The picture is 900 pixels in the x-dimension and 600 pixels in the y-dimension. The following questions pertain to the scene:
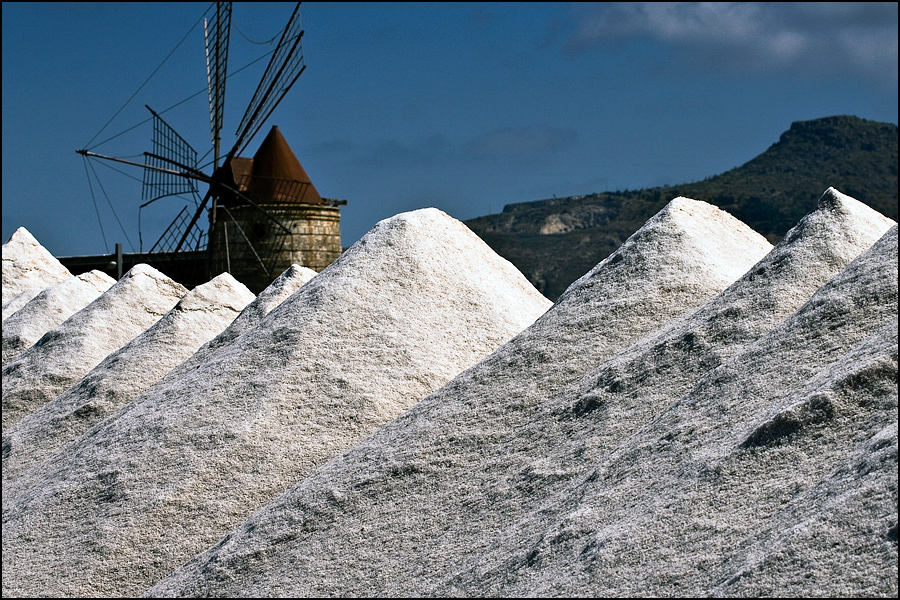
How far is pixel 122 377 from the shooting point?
9.57 m

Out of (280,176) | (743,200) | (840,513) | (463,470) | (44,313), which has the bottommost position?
(840,513)

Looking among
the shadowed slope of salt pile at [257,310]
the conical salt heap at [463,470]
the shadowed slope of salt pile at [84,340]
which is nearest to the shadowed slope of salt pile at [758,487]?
the conical salt heap at [463,470]

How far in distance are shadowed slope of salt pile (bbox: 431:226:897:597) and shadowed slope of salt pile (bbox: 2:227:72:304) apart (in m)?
15.8

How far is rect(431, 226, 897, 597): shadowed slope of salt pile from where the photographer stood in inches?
150

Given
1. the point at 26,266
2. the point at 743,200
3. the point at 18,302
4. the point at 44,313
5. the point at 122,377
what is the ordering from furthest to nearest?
the point at 743,200 < the point at 26,266 < the point at 18,302 < the point at 44,313 < the point at 122,377

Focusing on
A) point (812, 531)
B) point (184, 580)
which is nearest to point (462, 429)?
point (184, 580)

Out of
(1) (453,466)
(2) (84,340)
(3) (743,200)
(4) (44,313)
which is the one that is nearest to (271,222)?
(4) (44,313)

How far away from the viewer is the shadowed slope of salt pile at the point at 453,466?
5.32 metres

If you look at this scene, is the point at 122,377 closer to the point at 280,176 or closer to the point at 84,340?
the point at 84,340

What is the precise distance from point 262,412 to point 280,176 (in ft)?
49.3

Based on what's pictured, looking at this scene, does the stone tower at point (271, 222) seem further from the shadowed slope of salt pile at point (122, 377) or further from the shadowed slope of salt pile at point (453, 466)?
the shadowed slope of salt pile at point (453, 466)

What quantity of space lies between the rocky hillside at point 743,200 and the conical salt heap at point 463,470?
3432cm

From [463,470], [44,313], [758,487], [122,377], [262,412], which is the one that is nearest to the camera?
[758,487]

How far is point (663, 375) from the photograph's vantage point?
18.8 ft
